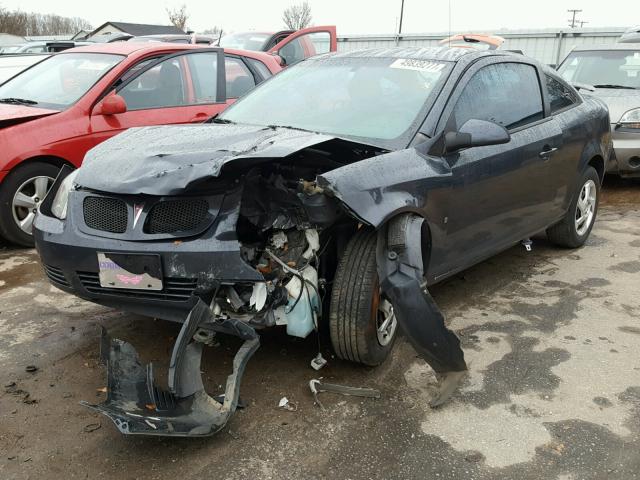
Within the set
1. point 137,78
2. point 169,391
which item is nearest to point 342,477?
point 169,391

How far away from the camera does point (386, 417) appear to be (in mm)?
2881

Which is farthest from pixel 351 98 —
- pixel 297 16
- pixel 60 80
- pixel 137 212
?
pixel 297 16

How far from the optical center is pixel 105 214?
3.03m

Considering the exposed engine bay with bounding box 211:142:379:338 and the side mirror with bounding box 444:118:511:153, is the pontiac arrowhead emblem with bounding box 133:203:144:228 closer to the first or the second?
the exposed engine bay with bounding box 211:142:379:338

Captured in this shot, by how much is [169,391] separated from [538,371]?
6.22 feet

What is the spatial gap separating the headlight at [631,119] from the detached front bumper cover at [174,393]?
6415 millimetres

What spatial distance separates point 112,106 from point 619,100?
5938mm

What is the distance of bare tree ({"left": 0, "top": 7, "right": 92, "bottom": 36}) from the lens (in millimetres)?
38438

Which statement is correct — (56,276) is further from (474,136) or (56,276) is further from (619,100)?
(619,100)

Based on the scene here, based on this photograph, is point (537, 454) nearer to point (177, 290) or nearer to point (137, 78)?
point (177, 290)

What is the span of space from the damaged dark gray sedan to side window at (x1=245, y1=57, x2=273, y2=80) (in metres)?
3.29

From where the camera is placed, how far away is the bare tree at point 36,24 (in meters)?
38.4

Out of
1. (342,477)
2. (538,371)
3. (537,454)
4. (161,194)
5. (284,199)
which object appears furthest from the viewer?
(538,371)

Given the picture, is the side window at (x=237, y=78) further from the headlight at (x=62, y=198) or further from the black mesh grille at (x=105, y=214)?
the black mesh grille at (x=105, y=214)
